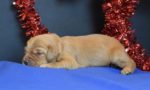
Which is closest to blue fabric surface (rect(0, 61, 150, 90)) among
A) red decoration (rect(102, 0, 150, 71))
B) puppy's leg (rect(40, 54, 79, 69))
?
puppy's leg (rect(40, 54, 79, 69))

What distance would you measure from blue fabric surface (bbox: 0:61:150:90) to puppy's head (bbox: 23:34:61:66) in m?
0.08

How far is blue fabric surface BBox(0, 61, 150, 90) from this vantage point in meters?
1.43

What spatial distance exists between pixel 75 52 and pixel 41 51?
Answer: 222 mm

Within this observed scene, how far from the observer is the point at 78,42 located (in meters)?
1.82

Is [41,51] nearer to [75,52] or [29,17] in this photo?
[75,52]

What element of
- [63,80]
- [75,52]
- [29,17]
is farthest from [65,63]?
[29,17]

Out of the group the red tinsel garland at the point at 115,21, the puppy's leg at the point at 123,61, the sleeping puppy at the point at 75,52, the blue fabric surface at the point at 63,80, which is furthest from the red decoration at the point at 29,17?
the puppy's leg at the point at 123,61

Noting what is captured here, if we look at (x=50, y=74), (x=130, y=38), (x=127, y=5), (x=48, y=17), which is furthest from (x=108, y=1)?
(x=50, y=74)

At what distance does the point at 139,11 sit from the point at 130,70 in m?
0.74

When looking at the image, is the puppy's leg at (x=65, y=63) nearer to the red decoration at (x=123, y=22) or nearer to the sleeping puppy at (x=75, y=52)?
the sleeping puppy at (x=75, y=52)

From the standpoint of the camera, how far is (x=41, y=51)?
165 cm

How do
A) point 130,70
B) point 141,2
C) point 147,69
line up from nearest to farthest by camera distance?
point 130,70 < point 147,69 < point 141,2

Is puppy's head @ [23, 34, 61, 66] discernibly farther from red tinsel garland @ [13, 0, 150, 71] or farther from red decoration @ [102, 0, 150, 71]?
red decoration @ [102, 0, 150, 71]

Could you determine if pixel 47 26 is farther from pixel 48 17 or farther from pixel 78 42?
pixel 78 42
